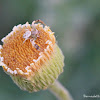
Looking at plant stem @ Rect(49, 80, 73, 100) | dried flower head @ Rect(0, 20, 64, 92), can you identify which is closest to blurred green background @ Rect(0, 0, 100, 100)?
plant stem @ Rect(49, 80, 73, 100)

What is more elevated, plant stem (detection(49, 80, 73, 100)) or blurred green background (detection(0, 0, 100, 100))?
blurred green background (detection(0, 0, 100, 100))

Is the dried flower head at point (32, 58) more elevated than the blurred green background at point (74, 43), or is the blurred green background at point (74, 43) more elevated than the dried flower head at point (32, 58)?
the blurred green background at point (74, 43)

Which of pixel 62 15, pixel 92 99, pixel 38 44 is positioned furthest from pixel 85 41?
pixel 38 44

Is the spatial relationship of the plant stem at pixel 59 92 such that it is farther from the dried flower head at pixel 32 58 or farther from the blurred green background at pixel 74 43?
the blurred green background at pixel 74 43

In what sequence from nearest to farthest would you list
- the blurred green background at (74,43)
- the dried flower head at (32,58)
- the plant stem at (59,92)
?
the dried flower head at (32,58), the plant stem at (59,92), the blurred green background at (74,43)

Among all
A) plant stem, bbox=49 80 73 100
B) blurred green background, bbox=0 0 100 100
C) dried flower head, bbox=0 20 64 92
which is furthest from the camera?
blurred green background, bbox=0 0 100 100

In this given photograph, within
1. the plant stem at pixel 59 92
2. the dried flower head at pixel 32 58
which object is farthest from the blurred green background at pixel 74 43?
the dried flower head at pixel 32 58

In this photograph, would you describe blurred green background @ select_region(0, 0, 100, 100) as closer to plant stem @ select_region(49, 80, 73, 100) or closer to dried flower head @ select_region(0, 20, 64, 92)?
plant stem @ select_region(49, 80, 73, 100)

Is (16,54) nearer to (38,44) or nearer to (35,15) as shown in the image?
(38,44)
